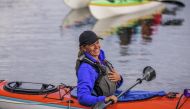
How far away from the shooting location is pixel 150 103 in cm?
761

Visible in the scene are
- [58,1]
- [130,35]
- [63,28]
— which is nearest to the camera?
[130,35]

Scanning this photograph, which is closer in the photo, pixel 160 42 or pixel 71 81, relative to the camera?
pixel 71 81

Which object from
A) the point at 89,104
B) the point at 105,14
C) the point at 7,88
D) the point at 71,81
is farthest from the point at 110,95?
the point at 105,14

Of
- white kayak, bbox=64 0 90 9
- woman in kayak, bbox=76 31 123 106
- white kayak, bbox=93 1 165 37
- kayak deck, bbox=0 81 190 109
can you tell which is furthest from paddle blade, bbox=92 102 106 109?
white kayak, bbox=64 0 90 9

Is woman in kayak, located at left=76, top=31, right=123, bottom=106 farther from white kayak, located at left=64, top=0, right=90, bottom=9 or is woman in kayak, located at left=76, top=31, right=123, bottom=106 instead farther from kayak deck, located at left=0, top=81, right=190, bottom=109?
white kayak, located at left=64, top=0, right=90, bottom=9

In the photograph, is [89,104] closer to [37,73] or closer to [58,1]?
[37,73]

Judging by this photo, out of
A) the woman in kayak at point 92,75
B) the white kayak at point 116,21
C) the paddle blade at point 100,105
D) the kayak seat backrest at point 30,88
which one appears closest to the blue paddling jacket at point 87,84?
the woman in kayak at point 92,75

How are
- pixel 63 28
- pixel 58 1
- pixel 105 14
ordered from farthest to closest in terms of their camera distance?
pixel 58 1 → pixel 105 14 → pixel 63 28

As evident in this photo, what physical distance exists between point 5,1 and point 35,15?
10.6 m

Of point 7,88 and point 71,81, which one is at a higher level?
point 7,88

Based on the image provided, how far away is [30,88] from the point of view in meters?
8.59

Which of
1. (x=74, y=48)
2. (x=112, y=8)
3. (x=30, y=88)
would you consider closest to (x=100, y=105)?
(x=30, y=88)

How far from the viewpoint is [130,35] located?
2198 cm

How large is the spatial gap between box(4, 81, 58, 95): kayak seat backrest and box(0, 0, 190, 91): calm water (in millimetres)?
4431
